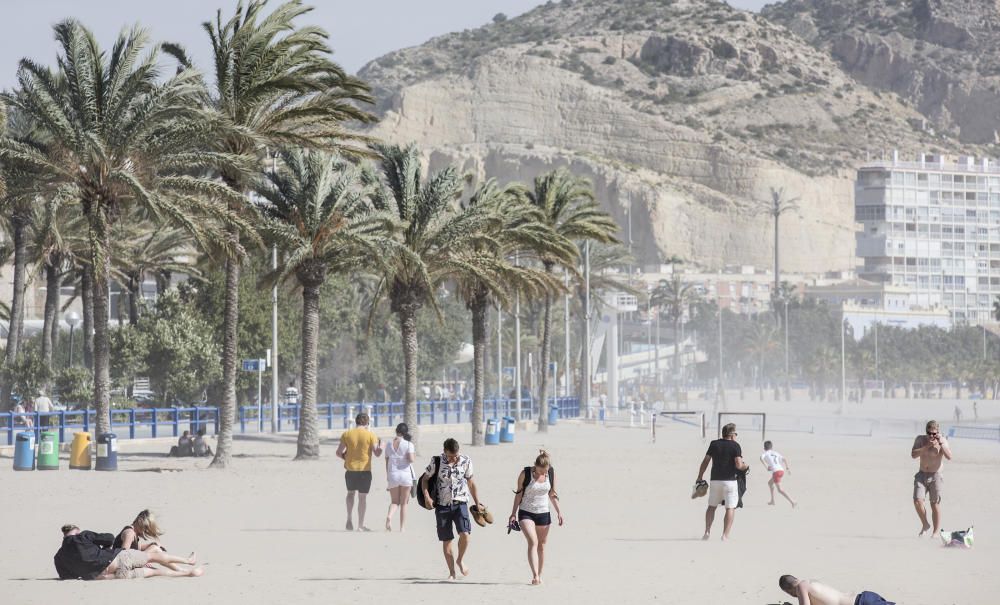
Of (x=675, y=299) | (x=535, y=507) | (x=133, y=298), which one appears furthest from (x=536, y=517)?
(x=675, y=299)

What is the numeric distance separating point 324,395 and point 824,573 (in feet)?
199

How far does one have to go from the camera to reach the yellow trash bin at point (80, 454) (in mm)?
29141

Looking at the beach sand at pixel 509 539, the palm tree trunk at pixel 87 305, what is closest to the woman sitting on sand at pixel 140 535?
the beach sand at pixel 509 539

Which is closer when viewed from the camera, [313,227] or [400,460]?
[400,460]

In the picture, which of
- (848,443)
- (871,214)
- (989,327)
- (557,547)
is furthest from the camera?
(871,214)

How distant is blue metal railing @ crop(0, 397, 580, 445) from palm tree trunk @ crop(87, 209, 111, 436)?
4.32m

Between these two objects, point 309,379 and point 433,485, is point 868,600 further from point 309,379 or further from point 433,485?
point 309,379

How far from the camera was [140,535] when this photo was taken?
15.2 metres

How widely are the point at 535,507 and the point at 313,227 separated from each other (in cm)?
1858

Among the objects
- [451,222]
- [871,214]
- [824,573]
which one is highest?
[871,214]

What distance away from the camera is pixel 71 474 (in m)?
27.9

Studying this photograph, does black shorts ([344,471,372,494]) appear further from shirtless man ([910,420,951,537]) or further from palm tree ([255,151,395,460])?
palm tree ([255,151,395,460])

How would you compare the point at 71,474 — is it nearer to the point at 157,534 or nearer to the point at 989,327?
the point at 157,534

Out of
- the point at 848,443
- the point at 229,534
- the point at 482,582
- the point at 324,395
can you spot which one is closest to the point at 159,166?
the point at 229,534
